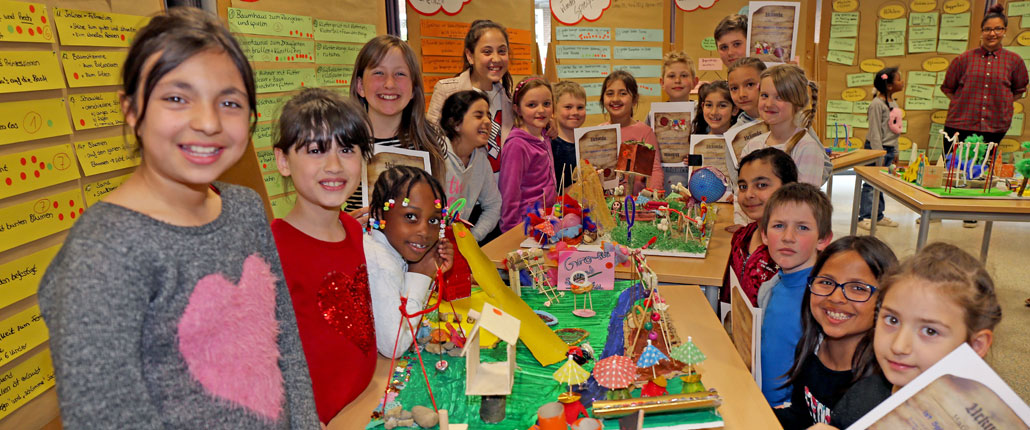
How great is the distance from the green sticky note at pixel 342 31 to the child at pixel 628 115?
1463mm

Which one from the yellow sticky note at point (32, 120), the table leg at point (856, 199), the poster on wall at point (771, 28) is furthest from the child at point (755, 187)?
the table leg at point (856, 199)

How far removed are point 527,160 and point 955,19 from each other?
6.16 meters

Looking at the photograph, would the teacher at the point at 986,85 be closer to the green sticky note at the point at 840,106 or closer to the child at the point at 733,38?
the green sticky note at the point at 840,106

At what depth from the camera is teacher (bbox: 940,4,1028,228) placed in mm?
5387

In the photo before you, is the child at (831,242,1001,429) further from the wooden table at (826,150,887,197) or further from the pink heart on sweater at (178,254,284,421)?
the wooden table at (826,150,887,197)

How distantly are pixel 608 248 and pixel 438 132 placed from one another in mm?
913

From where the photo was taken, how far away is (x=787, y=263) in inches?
75.6

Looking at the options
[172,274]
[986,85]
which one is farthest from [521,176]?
[986,85]

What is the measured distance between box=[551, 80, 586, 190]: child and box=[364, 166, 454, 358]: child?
203 cm

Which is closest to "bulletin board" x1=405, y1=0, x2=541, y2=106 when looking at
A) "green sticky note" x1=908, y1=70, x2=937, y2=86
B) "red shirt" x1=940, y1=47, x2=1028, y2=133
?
"red shirt" x1=940, y1=47, x2=1028, y2=133

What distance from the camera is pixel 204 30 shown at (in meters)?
0.92

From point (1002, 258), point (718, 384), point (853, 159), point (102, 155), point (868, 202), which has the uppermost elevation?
point (102, 155)

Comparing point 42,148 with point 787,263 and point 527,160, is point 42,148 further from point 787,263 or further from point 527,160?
point 787,263

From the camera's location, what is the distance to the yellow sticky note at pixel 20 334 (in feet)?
5.70
